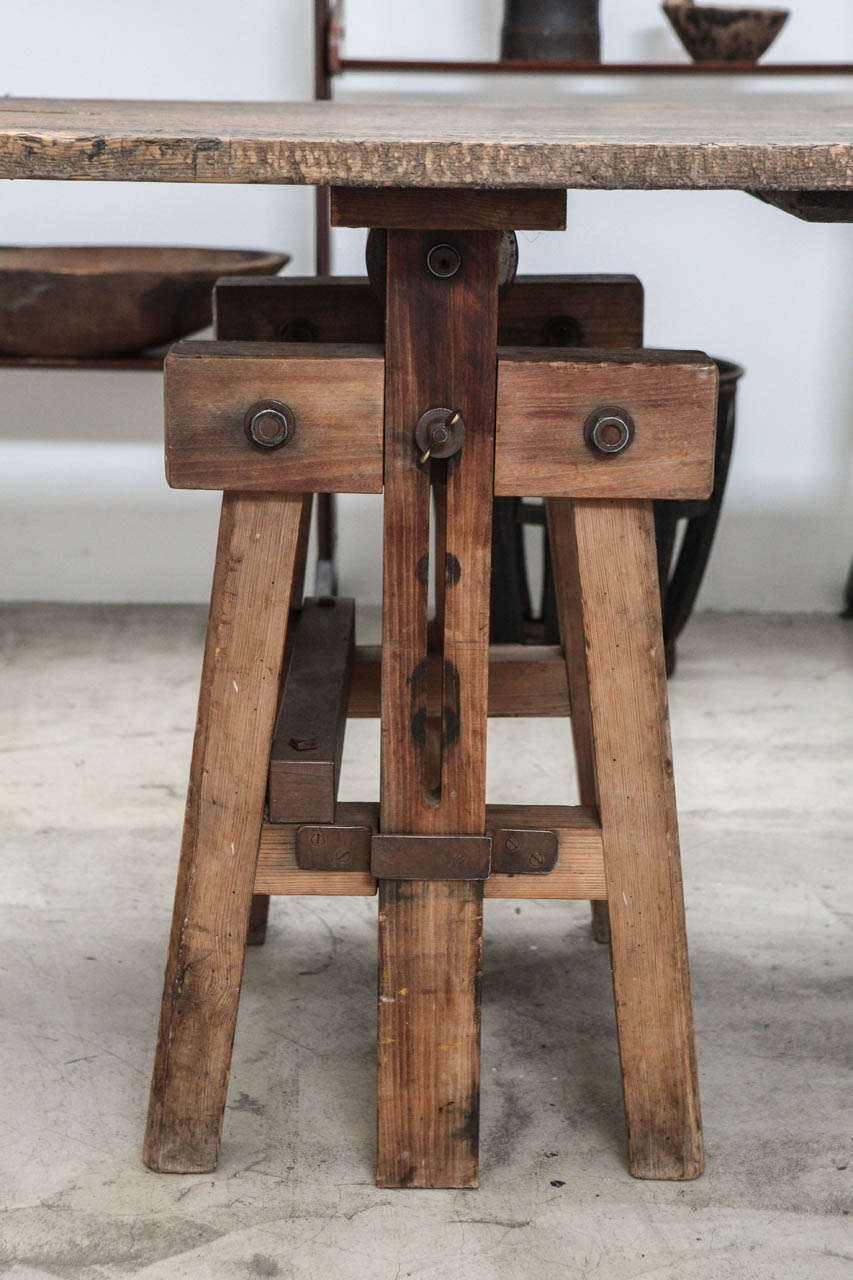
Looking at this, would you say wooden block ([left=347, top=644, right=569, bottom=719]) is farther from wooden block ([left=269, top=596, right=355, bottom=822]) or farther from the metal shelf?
the metal shelf

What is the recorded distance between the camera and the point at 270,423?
118 centimetres

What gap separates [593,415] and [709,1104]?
732mm

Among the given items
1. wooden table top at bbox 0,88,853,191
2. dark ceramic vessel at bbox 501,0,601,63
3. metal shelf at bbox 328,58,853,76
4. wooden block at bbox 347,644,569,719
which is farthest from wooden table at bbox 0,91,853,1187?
dark ceramic vessel at bbox 501,0,601,63

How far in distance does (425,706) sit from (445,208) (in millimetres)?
414

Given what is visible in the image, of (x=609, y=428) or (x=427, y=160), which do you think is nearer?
(x=427, y=160)

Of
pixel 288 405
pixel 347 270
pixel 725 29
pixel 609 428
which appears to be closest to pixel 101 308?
pixel 347 270

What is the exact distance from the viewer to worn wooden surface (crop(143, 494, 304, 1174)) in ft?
4.03

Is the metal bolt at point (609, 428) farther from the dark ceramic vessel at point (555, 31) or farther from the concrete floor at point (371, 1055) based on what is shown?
the dark ceramic vessel at point (555, 31)

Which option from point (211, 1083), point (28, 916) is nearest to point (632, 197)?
point (28, 916)

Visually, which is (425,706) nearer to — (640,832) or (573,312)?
(640,832)

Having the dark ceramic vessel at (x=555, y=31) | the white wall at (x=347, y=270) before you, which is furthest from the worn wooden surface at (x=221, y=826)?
the white wall at (x=347, y=270)

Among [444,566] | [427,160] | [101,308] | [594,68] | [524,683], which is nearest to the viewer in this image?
[427,160]

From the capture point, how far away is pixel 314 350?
3.95 ft

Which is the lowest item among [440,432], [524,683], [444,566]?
[524,683]
